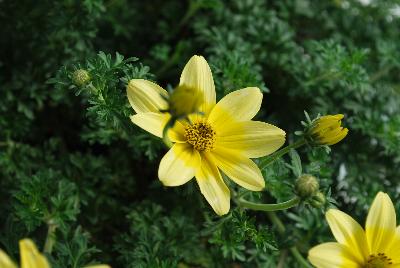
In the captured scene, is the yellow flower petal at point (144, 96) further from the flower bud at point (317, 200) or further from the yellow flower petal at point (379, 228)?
the yellow flower petal at point (379, 228)

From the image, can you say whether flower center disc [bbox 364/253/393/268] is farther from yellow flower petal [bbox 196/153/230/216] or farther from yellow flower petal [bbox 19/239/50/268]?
yellow flower petal [bbox 19/239/50/268]

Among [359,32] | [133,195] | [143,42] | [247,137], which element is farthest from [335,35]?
[247,137]

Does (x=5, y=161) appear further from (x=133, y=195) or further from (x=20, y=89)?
(x=133, y=195)

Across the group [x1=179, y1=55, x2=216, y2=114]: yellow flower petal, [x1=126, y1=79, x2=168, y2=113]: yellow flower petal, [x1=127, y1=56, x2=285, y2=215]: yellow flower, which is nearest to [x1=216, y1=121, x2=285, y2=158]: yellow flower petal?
[x1=127, y1=56, x2=285, y2=215]: yellow flower

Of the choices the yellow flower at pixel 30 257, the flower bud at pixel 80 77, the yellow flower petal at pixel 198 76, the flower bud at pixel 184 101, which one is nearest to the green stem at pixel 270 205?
the yellow flower petal at pixel 198 76

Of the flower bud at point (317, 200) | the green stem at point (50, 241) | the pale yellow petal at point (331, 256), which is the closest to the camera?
the pale yellow petal at point (331, 256)

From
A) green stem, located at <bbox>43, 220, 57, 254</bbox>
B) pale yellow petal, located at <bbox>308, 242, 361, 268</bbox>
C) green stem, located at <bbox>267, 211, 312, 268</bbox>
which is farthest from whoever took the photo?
green stem, located at <bbox>267, 211, 312, 268</bbox>

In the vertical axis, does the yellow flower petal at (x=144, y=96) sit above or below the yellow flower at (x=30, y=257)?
above
